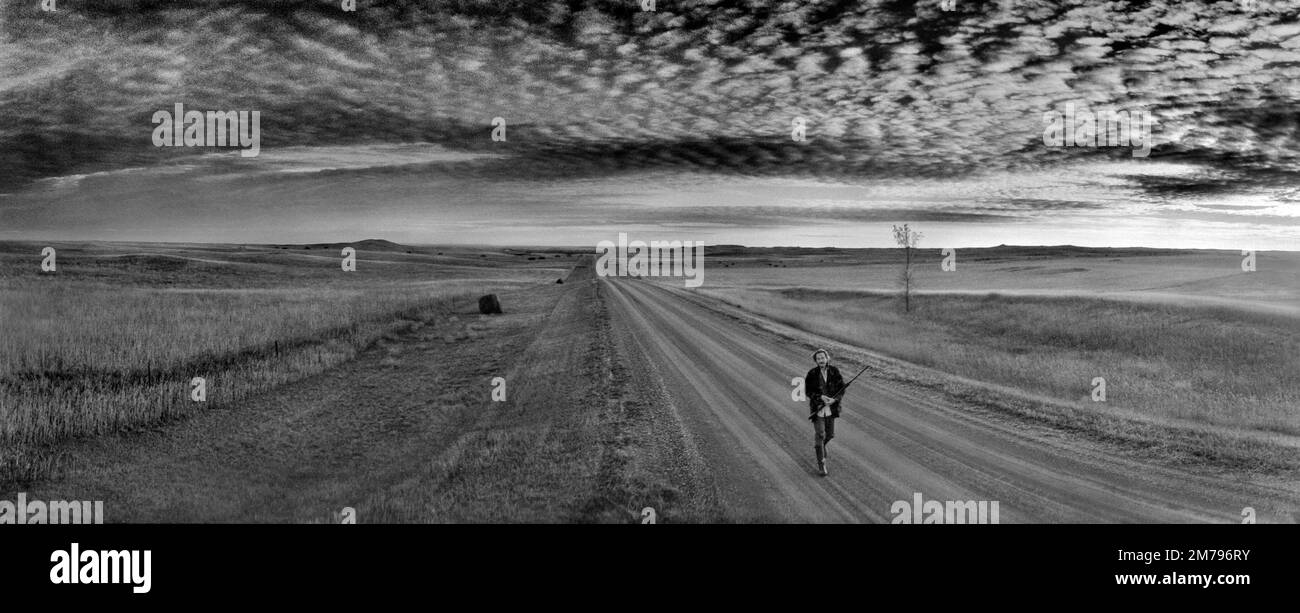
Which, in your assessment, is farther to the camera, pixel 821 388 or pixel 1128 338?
pixel 1128 338

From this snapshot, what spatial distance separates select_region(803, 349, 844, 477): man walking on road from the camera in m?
9.00

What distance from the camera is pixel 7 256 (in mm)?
59625

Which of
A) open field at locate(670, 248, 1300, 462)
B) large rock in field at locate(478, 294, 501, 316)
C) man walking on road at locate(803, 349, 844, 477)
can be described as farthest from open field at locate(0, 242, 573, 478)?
open field at locate(670, 248, 1300, 462)

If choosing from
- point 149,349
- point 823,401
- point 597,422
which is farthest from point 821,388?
point 149,349

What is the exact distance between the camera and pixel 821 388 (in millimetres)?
9320

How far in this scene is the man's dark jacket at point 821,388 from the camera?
9188 mm

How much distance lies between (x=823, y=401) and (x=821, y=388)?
24 centimetres

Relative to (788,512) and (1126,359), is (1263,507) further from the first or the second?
(1126,359)

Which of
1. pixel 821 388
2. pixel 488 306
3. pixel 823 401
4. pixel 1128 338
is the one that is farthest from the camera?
pixel 488 306

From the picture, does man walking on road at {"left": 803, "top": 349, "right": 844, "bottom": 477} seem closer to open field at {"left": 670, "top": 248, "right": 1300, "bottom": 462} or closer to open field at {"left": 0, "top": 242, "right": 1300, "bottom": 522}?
open field at {"left": 0, "top": 242, "right": 1300, "bottom": 522}

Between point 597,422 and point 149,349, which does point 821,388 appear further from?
point 149,349

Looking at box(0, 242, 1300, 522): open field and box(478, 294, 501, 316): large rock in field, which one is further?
box(478, 294, 501, 316): large rock in field
